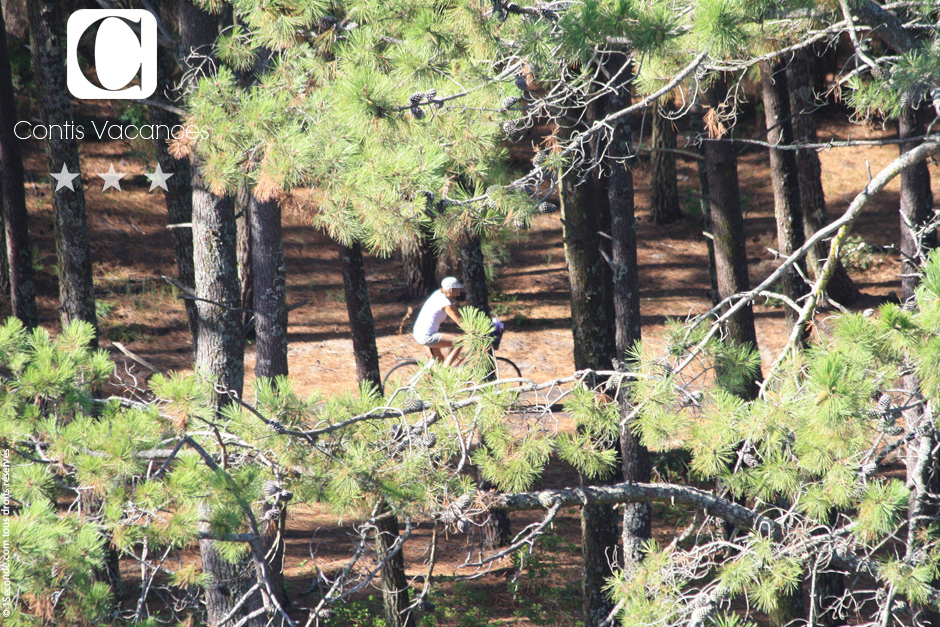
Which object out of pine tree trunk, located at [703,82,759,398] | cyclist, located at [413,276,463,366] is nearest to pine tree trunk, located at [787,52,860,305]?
pine tree trunk, located at [703,82,759,398]

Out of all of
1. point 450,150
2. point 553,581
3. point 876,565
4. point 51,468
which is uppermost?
point 450,150

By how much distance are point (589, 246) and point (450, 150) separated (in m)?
1.65

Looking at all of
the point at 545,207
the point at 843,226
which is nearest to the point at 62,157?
the point at 545,207

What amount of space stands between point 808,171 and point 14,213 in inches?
449

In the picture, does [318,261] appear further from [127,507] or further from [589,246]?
[127,507]

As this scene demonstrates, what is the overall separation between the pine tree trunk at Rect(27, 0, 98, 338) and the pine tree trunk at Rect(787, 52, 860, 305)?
349 inches

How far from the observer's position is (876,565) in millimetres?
3912

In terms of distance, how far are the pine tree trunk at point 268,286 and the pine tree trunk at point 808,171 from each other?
7.21 m

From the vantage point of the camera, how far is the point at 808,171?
1256cm

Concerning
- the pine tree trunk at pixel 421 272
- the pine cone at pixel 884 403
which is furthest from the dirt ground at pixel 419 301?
the pine cone at pixel 884 403

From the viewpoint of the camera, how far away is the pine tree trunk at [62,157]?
7.37 m

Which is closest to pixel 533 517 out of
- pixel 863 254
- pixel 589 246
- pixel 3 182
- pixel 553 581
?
pixel 553 581

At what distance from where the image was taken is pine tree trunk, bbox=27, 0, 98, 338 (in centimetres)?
737

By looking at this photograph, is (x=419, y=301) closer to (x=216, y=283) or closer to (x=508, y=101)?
(x=216, y=283)
